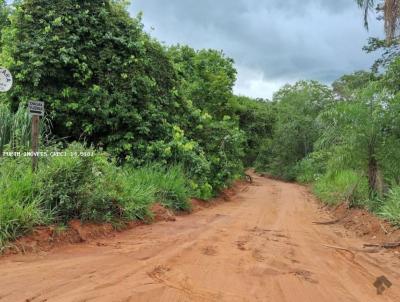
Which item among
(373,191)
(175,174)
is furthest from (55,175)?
(373,191)

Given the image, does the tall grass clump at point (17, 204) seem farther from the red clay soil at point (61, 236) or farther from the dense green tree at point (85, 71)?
the dense green tree at point (85, 71)

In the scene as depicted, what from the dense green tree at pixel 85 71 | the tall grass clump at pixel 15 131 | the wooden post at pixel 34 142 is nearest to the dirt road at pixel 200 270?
the wooden post at pixel 34 142

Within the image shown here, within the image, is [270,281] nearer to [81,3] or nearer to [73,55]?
[73,55]

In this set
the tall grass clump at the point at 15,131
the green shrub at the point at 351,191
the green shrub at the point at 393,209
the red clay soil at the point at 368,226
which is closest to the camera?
the red clay soil at the point at 368,226

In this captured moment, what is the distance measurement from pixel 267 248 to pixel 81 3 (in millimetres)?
9111

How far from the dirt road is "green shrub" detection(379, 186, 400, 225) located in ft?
3.41

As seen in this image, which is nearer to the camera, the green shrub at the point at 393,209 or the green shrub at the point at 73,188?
the green shrub at the point at 73,188

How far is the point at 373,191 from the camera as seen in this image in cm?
1194

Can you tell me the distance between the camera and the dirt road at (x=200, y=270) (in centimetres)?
449

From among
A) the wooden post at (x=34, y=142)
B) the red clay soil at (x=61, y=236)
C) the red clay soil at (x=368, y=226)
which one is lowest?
the red clay soil at (x=61, y=236)

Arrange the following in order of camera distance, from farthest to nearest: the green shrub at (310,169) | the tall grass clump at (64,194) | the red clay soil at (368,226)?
the green shrub at (310,169)
the red clay soil at (368,226)
the tall grass clump at (64,194)

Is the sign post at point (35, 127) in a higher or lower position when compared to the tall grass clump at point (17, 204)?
higher

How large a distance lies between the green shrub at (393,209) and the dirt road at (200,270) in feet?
3.41

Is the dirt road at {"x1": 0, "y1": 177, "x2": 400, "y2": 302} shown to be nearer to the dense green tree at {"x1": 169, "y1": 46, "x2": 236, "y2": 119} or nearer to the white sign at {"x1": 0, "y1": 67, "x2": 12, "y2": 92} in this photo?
the white sign at {"x1": 0, "y1": 67, "x2": 12, "y2": 92}
